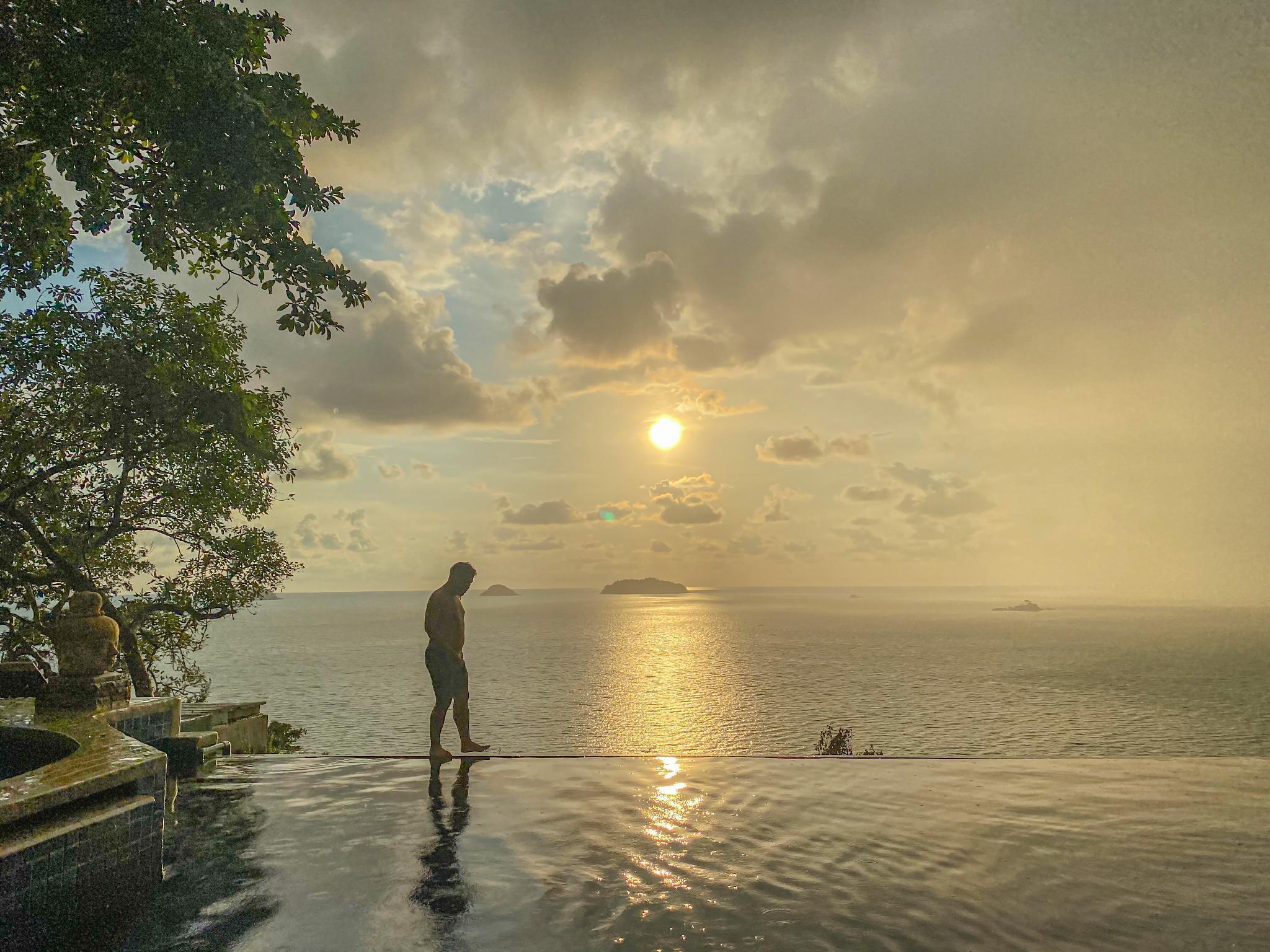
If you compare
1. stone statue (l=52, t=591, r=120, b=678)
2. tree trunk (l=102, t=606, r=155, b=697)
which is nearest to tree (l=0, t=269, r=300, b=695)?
tree trunk (l=102, t=606, r=155, b=697)

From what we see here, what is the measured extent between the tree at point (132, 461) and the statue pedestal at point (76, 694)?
7361 mm

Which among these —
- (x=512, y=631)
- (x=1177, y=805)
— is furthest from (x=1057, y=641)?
(x=1177, y=805)

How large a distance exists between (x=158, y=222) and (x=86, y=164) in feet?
3.57

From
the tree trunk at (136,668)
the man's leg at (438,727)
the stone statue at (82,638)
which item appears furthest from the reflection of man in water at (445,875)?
the tree trunk at (136,668)

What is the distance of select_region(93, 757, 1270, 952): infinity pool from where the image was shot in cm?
520

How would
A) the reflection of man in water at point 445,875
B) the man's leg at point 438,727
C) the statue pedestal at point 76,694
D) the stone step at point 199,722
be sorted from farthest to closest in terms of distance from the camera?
1. the stone step at point 199,722
2. the man's leg at point 438,727
3. the statue pedestal at point 76,694
4. the reflection of man in water at point 445,875

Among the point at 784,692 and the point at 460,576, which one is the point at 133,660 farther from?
the point at 784,692

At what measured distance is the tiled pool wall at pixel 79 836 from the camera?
495 centimetres

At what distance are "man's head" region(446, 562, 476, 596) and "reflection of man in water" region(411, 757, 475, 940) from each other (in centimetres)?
281

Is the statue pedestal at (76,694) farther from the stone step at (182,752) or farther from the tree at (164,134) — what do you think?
the tree at (164,134)

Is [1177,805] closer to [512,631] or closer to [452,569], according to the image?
[452,569]

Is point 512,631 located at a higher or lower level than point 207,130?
lower

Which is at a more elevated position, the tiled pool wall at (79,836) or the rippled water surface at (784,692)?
the tiled pool wall at (79,836)

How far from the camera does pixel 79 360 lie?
579 inches
